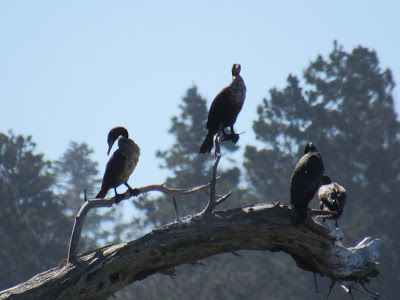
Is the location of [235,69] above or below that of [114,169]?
above

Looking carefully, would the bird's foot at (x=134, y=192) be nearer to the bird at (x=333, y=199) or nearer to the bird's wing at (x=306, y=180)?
the bird's wing at (x=306, y=180)

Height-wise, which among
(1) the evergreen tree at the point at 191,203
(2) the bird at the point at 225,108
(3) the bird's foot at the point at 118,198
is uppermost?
(1) the evergreen tree at the point at 191,203

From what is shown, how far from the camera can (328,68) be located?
1638 inches

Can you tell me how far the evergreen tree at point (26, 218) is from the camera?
3288 centimetres

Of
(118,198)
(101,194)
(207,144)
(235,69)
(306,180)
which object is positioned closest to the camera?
(118,198)

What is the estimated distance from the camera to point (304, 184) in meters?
8.29

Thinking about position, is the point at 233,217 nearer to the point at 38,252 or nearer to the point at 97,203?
the point at 97,203

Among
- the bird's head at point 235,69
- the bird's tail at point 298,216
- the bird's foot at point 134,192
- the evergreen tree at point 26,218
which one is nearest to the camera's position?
the bird's tail at point 298,216

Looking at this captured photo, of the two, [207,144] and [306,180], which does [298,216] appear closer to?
[306,180]

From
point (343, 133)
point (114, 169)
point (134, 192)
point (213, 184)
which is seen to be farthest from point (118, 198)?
point (343, 133)

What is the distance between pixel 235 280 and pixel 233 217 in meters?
26.4

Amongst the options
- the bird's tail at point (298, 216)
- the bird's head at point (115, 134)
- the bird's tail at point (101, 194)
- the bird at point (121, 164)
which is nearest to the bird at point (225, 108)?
the bird at point (121, 164)

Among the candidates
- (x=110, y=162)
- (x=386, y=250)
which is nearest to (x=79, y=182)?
(x=386, y=250)

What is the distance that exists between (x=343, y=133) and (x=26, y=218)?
18861mm
